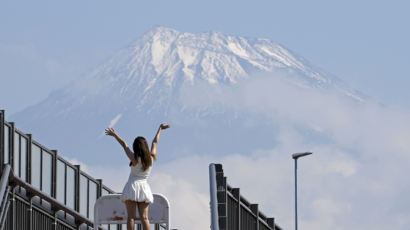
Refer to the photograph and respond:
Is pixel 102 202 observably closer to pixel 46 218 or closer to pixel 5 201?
pixel 5 201

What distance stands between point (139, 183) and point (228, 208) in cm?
779

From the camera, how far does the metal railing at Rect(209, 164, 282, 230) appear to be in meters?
21.3

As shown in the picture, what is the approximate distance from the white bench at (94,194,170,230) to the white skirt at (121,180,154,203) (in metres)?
0.25

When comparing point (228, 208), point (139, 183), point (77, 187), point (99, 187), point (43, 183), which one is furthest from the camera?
point (99, 187)

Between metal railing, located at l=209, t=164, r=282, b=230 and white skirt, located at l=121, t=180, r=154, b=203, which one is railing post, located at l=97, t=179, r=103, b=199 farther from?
white skirt, located at l=121, t=180, r=154, b=203

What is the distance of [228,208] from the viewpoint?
74.9 feet

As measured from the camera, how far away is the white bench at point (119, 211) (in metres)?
15.4

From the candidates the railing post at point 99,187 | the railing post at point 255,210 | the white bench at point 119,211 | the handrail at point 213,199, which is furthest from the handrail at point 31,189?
the white bench at point 119,211

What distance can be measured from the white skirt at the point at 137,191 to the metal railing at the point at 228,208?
19.4 ft

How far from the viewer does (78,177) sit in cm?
2956

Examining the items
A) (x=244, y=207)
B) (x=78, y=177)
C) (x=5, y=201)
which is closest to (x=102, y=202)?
(x=5, y=201)

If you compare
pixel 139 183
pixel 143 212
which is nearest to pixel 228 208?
pixel 143 212

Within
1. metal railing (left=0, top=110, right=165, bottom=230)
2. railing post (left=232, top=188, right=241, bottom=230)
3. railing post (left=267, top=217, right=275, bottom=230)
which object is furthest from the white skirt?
railing post (left=267, top=217, right=275, bottom=230)

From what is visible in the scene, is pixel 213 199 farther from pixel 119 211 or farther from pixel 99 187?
pixel 99 187
